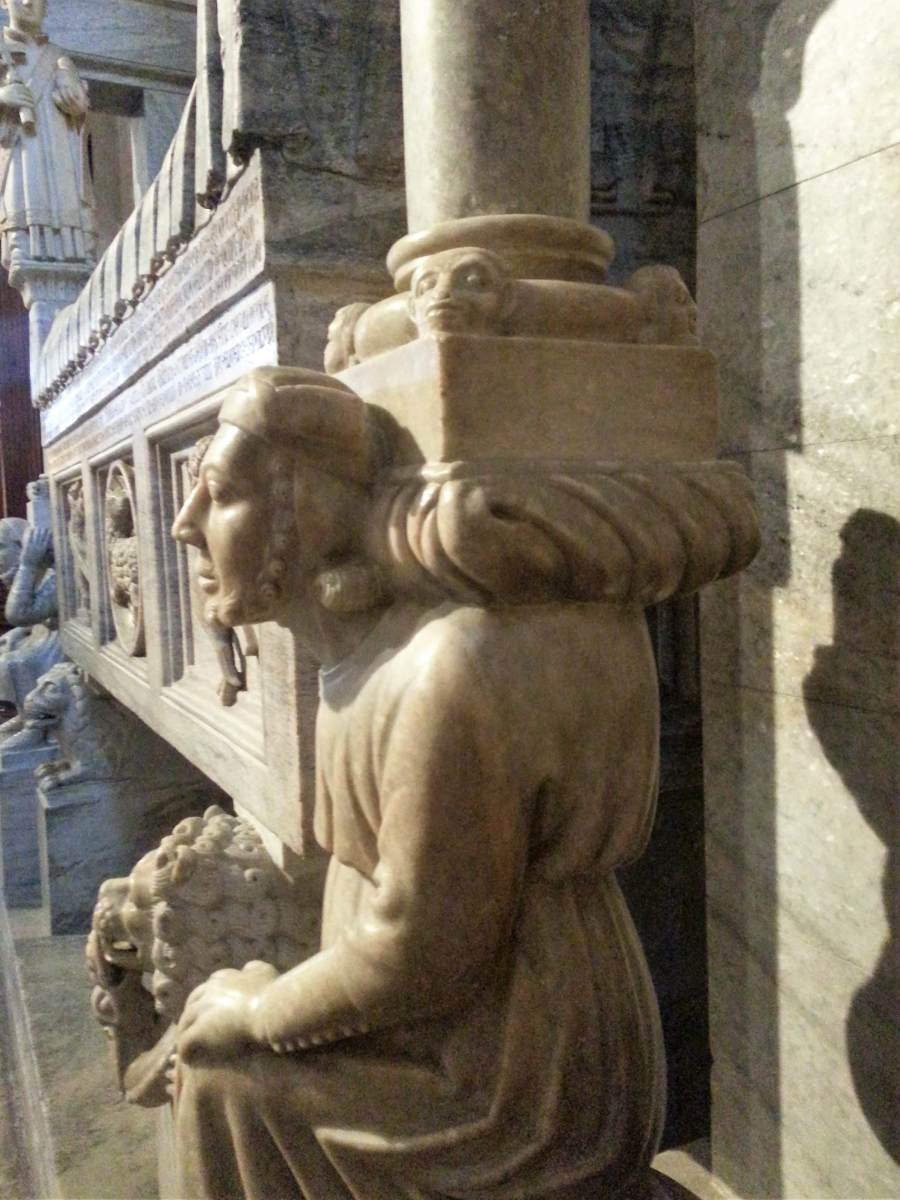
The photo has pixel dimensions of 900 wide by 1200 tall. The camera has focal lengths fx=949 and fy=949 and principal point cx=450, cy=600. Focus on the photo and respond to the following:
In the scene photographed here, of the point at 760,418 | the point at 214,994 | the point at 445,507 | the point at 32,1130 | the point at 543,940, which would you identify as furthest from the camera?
the point at 32,1130

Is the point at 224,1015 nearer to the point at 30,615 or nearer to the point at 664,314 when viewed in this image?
the point at 664,314

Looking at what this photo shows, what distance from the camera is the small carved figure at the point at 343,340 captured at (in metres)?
1.12

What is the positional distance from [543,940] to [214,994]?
39 cm

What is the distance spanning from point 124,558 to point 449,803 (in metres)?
2.05

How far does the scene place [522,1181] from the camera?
3.14 ft

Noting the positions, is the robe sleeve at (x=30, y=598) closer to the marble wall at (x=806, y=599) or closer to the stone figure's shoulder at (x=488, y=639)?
the marble wall at (x=806, y=599)

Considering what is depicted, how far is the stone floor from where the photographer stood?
201cm

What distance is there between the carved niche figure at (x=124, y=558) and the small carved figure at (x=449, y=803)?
1.65m

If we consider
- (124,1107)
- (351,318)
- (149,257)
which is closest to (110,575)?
(149,257)

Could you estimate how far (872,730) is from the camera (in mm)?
1244

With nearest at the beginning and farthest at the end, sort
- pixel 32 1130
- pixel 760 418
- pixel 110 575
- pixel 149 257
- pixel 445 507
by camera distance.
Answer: pixel 445 507 < pixel 760 418 < pixel 149 257 < pixel 32 1130 < pixel 110 575

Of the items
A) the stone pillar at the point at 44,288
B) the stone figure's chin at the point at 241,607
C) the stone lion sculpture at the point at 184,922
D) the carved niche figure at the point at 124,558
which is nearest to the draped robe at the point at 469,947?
the stone figure's chin at the point at 241,607

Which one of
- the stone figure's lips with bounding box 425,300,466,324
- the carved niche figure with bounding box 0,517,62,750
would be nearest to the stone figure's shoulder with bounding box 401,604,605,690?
the stone figure's lips with bounding box 425,300,466,324

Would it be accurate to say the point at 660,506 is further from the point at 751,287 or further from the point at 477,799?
the point at 751,287
